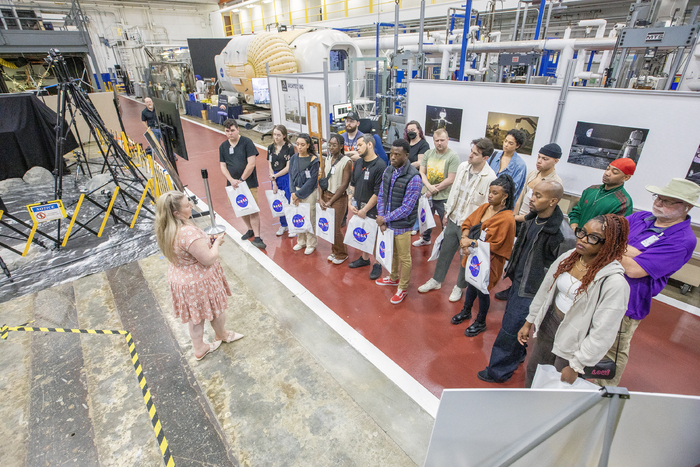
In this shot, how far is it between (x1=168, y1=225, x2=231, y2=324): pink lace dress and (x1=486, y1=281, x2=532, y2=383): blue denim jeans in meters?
2.42

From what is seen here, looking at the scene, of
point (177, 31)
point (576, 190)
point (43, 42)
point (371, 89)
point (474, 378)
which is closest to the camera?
point (474, 378)

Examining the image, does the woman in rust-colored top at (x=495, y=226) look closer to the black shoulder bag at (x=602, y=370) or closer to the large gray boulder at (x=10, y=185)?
the black shoulder bag at (x=602, y=370)

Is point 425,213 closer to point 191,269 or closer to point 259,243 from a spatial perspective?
point 259,243

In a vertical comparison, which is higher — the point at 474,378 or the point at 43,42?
the point at 43,42

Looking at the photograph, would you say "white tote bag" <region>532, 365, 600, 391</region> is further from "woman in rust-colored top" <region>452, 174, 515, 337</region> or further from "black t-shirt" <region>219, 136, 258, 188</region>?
"black t-shirt" <region>219, 136, 258, 188</region>

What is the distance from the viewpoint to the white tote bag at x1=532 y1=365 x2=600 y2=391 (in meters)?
2.00

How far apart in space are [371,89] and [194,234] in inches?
453

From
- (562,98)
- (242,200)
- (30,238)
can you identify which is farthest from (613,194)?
(30,238)

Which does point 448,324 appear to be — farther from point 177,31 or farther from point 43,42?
point 177,31

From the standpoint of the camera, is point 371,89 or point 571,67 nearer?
point 571,67

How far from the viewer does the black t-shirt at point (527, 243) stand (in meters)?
2.42

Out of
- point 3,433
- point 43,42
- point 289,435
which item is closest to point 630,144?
point 289,435

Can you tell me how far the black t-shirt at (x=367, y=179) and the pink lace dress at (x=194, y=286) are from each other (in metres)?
1.77

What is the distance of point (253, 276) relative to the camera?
4484 mm
